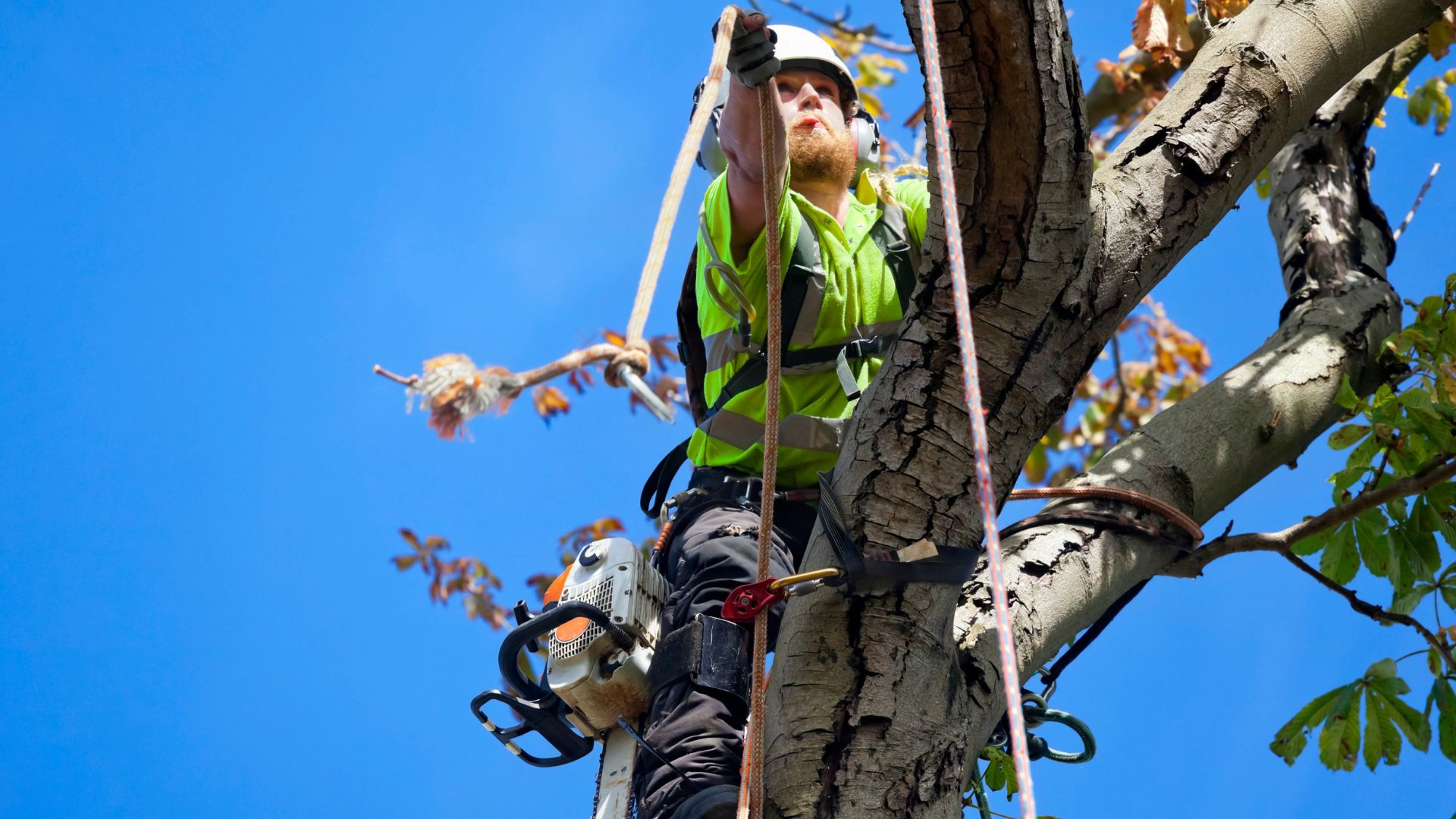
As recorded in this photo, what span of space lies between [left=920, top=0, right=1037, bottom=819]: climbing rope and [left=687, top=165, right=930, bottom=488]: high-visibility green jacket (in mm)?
792

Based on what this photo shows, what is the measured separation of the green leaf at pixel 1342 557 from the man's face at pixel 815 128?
139cm

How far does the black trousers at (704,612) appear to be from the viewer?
227cm

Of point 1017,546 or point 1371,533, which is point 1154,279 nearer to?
point 1017,546

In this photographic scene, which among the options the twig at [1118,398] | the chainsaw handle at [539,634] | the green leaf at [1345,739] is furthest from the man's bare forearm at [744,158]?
the twig at [1118,398]

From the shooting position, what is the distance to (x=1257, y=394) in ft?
8.99

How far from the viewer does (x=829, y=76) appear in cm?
349

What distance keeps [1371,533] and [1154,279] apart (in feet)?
3.02

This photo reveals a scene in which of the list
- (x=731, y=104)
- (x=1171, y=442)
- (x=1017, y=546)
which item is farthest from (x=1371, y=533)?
(x=731, y=104)

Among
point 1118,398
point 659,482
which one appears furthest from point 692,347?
point 1118,398

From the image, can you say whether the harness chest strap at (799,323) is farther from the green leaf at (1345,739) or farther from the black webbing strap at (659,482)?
the green leaf at (1345,739)

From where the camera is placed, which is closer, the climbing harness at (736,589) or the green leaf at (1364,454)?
the climbing harness at (736,589)

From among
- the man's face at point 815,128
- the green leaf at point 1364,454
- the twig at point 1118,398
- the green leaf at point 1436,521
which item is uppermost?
the twig at point 1118,398

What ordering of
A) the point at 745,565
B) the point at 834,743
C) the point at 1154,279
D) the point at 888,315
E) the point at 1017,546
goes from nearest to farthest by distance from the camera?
the point at 834,743, the point at 1154,279, the point at 1017,546, the point at 745,565, the point at 888,315

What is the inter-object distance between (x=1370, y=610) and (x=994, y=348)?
1113 millimetres
